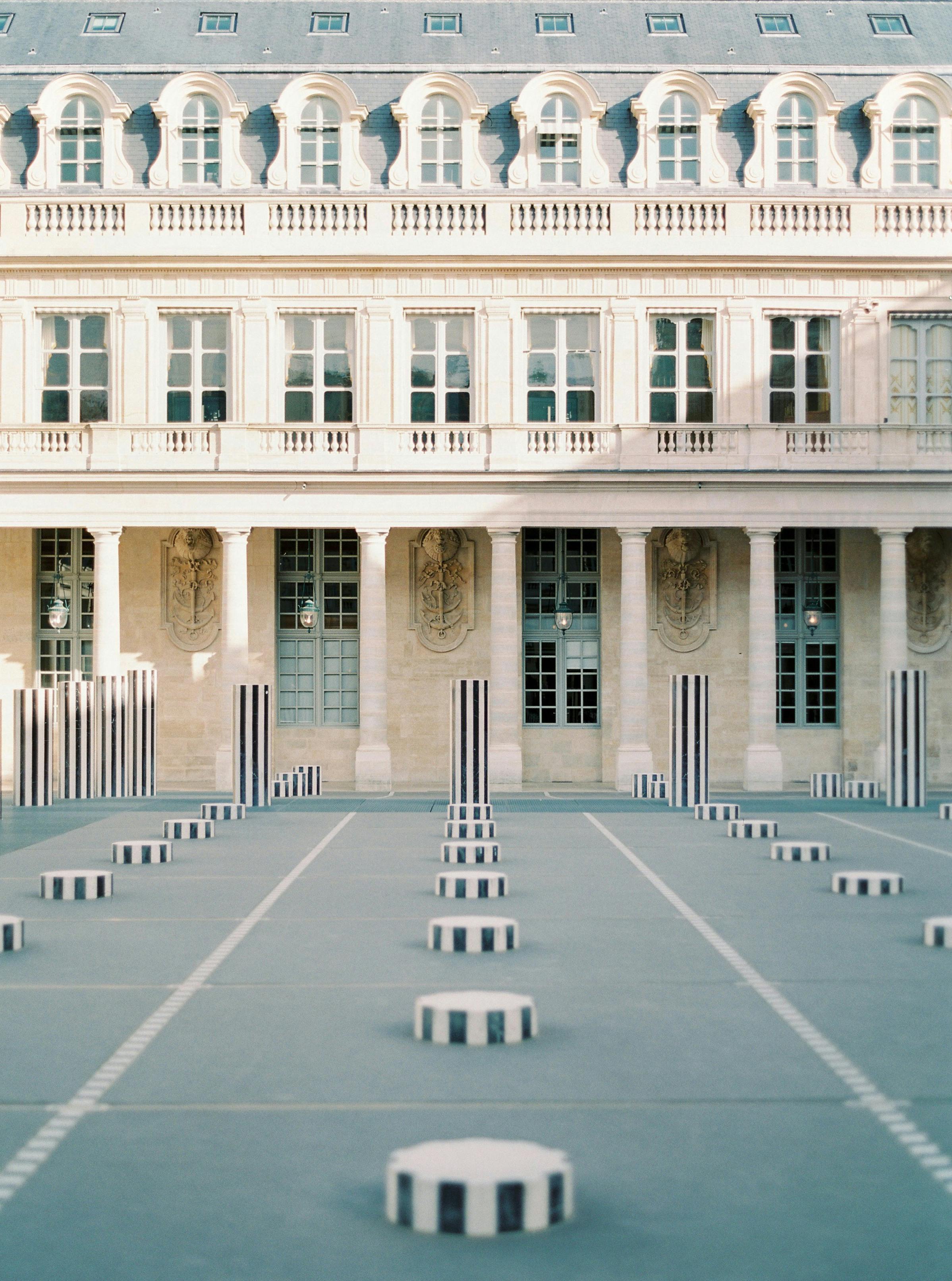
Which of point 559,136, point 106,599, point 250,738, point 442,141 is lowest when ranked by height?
point 250,738

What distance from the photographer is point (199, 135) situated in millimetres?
39469

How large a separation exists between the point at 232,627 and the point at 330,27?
15.3m

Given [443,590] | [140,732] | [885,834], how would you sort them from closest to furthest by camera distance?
1. [885,834]
2. [140,732]
3. [443,590]

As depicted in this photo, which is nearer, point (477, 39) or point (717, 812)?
point (717, 812)

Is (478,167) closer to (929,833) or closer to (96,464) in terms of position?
(96,464)

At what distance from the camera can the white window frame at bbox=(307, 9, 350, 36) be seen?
42156 millimetres

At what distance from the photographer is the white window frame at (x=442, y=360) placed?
128 ft

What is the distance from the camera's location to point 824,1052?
35.8 ft

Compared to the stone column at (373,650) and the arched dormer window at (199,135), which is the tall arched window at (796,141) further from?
the stone column at (373,650)

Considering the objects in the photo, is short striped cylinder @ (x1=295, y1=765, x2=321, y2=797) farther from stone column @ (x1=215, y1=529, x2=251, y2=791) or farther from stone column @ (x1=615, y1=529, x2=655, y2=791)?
stone column @ (x1=615, y1=529, x2=655, y2=791)

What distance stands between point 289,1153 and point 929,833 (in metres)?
19.9

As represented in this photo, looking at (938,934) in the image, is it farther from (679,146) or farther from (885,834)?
(679,146)

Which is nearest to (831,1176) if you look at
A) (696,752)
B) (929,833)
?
(929,833)

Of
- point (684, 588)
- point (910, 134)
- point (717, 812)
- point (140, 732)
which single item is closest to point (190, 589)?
point (140, 732)
